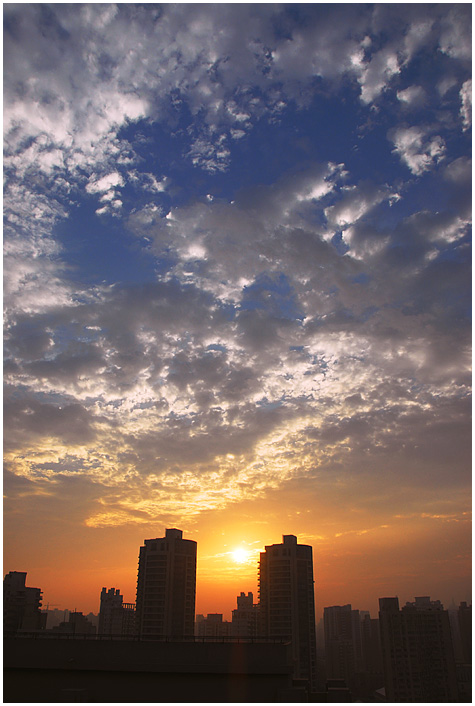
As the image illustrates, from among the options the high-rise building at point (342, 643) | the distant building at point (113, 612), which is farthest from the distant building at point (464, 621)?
the distant building at point (113, 612)

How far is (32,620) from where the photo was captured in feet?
197

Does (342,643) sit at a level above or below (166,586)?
below

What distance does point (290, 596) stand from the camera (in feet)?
217

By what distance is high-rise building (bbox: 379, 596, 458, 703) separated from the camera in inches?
2190

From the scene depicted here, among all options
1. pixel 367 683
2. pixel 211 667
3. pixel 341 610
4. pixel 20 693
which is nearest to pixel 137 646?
pixel 211 667

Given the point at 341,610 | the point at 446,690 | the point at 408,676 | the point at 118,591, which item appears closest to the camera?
the point at 446,690

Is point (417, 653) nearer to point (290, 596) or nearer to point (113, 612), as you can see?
point (290, 596)

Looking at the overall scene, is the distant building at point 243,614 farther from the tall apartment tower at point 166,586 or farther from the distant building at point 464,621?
the distant building at point 464,621

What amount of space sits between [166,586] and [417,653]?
33.8 meters

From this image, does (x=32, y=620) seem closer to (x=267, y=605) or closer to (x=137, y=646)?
(x=267, y=605)

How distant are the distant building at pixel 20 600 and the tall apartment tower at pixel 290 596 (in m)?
30.3

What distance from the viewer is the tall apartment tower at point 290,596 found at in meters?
64.4

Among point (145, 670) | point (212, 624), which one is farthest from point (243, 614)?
point (145, 670)

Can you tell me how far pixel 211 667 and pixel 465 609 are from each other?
69166 millimetres
